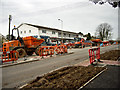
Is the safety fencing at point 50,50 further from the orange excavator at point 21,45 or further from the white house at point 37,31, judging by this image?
the white house at point 37,31

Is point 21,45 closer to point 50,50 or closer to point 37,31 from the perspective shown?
point 50,50

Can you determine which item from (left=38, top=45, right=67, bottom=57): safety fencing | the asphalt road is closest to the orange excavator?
(left=38, top=45, right=67, bottom=57): safety fencing

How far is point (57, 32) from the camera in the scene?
135 feet

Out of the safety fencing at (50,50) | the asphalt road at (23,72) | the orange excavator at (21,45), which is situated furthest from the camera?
the safety fencing at (50,50)

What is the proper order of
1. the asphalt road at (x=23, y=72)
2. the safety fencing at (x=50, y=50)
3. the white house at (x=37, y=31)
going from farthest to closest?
1. the white house at (x=37, y=31)
2. the safety fencing at (x=50, y=50)
3. the asphalt road at (x=23, y=72)

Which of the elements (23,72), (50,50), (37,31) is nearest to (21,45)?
(50,50)

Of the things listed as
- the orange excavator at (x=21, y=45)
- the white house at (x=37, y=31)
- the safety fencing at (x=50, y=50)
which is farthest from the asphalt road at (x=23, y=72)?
the white house at (x=37, y=31)

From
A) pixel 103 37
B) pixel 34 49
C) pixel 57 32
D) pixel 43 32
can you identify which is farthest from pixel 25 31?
pixel 103 37

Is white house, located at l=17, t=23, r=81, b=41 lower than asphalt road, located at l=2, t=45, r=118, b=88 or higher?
higher

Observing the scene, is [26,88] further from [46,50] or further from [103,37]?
[103,37]

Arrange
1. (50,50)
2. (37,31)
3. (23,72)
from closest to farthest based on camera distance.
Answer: (23,72)
(50,50)
(37,31)

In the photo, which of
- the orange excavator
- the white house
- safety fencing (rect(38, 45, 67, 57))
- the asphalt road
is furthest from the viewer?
the white house

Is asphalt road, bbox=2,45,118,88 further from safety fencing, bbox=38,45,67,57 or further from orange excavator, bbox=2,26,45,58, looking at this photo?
safety fencing, bbox=38,45,67,57

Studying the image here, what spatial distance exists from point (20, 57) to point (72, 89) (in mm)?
9600
